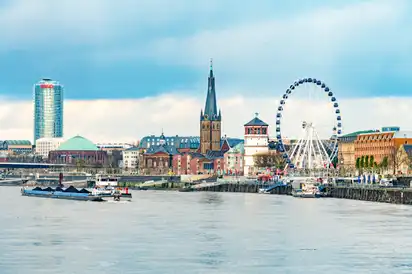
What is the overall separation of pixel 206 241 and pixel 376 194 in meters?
65.8

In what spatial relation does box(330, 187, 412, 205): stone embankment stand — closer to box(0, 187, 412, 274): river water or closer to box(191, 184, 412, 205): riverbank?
box(191, 184, 412, 205): riverbank

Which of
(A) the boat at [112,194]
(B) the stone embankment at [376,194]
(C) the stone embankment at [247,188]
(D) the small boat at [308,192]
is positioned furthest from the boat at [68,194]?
(C) the stone embankment at [247,188]

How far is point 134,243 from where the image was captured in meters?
70.0

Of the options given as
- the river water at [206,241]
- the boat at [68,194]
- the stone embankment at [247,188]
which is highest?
the stone embankment at [247,188]

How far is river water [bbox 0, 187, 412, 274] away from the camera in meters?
59.0

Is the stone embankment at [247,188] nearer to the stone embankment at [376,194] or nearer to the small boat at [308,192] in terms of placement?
the small boat at [308,192]

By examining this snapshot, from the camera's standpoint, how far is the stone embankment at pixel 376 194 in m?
125

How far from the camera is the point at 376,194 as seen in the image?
442 ft

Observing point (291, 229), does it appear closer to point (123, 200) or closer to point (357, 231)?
point (357, 231)

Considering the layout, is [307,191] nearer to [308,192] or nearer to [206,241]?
[308,192]

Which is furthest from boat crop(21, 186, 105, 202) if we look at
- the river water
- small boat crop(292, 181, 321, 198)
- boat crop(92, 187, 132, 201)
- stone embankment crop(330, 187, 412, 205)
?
stone embankment crop(330, 187, 412, 205)

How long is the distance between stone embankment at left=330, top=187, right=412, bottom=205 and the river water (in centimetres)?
1810

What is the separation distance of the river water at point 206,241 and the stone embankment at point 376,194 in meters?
18.1

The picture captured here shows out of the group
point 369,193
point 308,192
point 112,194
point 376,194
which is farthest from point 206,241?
point 308,192
